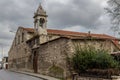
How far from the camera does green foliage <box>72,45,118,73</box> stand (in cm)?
2569

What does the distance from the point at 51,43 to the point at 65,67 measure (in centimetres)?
550

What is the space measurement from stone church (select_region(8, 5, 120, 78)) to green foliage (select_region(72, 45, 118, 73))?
117cm

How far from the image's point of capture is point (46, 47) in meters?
36.6

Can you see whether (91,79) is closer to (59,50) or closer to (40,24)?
(59,50)

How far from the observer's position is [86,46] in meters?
30.1

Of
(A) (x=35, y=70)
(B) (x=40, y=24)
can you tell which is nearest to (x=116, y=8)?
(A) (x=35, y=70)

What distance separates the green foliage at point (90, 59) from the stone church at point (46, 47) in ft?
3.83

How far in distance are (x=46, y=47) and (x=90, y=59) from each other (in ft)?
35.6

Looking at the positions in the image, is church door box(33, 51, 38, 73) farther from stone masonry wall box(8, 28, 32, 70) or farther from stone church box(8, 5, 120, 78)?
stone masonry wall box(8, 28, 32, 70)

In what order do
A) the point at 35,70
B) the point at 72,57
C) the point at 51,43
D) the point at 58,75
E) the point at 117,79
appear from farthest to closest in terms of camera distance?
the point at 35,70 → the point at 51,43 → the point at 58,75 → the point at 72,57 → the point at 117,79

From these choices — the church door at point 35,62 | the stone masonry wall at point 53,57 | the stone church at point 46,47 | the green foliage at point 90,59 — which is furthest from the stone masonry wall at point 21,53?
the green foliage at point 90,59

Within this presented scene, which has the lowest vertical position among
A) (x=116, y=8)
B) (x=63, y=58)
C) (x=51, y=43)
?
(x=63, y=58)

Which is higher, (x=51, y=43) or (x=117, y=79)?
(x=51, y=43)

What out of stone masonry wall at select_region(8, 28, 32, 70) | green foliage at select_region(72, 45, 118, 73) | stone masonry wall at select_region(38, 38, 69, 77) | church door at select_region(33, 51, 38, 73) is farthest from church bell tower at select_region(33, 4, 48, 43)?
green foliage at select_region(72, 45, 118, 73)
